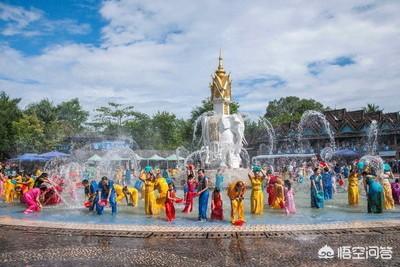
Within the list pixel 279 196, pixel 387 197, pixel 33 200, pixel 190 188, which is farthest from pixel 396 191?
pixel 33 200

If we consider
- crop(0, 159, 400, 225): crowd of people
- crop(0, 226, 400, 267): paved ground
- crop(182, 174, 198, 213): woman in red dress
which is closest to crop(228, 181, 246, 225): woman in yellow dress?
crop(0, 159, 400, 225): crowd of people

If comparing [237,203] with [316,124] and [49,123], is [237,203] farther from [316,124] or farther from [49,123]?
[49,123]

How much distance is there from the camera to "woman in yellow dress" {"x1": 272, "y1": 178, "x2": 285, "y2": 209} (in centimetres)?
1432

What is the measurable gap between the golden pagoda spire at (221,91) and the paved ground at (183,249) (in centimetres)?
1886

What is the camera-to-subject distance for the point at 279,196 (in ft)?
47.8

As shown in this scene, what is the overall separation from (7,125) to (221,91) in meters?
38.5

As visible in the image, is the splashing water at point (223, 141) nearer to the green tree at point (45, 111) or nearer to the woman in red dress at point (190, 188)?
the woman in red dress at point (190, 188)

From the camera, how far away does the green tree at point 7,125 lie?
52.3 metres

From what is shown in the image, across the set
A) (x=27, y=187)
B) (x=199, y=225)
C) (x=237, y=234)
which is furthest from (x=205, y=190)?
(x=27, y=187)

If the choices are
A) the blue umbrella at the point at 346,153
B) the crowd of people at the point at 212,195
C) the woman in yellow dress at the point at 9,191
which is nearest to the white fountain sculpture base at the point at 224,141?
the crowd of people at the point at 212,195

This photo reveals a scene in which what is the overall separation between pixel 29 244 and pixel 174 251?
337 cm

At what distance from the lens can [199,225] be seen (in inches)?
438

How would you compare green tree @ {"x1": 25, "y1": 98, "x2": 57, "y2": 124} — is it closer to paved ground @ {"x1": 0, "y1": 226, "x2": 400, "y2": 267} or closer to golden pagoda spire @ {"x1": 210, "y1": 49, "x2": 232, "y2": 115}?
golden pagoda spire @ {"x1": 210, "y1": 49, "x2": 232, "y2": 115}

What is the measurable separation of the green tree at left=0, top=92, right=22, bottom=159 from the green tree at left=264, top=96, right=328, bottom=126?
44848 mm
